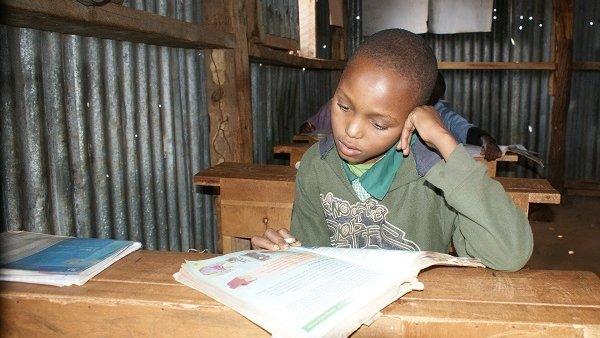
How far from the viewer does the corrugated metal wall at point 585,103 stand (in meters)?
7.10

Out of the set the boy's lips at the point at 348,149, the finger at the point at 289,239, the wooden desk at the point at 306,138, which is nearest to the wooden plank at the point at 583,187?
the wooden desk at the point at 306,138

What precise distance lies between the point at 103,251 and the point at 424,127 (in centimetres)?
100

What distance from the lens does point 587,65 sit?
7059 millimetres

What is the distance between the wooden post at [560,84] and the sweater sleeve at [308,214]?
6.39 metres

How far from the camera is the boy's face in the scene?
1.41 m

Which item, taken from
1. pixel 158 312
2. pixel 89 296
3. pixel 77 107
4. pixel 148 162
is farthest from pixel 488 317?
pixel 148 162

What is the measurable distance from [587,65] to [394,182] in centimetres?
691

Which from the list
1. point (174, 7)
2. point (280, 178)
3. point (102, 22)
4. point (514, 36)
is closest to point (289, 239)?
point (280, 178)

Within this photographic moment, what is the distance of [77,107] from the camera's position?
83.4 inches

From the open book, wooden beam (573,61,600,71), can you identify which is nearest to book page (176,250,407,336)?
the open book

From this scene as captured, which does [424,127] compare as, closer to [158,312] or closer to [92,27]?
[158,312]

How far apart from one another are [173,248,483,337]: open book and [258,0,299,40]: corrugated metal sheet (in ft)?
9.81

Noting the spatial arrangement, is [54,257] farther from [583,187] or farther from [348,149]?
[583,187]

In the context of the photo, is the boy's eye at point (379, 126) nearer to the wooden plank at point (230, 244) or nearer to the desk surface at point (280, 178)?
the desk surface at point (280, 178)
